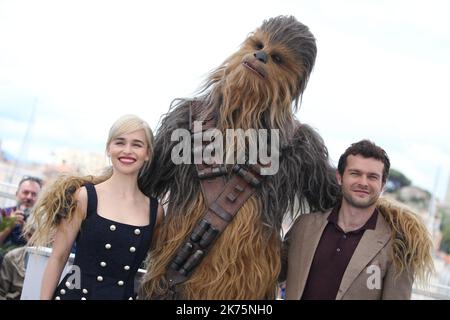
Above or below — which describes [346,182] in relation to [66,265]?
above

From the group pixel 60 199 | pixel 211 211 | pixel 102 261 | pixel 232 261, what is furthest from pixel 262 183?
pixel 60 199

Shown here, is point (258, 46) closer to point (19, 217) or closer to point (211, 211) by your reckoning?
point (211, 211)

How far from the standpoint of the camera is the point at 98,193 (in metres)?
2.90

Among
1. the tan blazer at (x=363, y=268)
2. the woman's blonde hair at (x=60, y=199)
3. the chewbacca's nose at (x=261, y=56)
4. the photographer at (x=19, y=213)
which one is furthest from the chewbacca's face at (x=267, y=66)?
the photographer at (x=19, y=213)

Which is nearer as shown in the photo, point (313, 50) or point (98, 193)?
point (98, 193)

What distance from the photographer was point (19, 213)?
15.1ft

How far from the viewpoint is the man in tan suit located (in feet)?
9.18

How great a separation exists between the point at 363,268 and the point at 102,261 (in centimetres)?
113

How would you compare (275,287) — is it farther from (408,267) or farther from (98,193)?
(98,193)

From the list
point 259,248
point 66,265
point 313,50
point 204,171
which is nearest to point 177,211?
point 204,171

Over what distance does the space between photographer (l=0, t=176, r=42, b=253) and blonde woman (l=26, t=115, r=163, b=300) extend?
1586 mm

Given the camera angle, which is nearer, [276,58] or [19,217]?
[276,58]

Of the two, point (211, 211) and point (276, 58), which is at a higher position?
point (276, 58)

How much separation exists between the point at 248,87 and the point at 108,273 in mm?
1050
